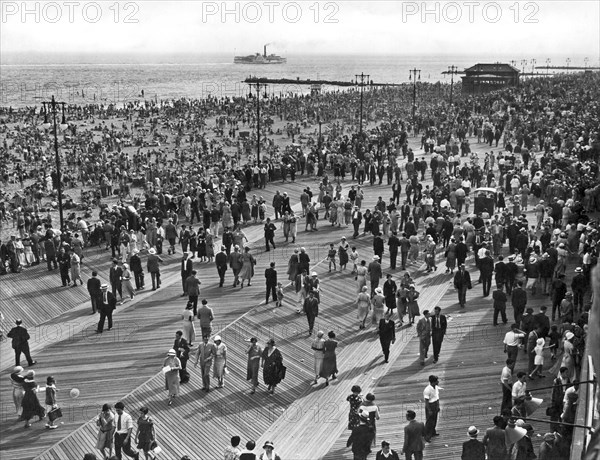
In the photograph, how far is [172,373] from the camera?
14.9m

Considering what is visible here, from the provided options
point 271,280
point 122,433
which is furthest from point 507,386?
point 271,280

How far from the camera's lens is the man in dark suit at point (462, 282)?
19.7 metres

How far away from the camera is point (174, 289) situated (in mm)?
21750

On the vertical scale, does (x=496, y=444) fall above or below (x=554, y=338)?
below

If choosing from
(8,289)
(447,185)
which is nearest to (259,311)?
(8,289)

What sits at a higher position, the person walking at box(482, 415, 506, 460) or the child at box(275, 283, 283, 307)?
the child at box(275, 283, 283, 307)

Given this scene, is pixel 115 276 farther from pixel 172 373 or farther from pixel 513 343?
pixel 513 343

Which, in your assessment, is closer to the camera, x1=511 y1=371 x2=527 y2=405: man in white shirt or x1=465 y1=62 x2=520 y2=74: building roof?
x1=511 y1=371 x2=527 y2=405: man in white shirt

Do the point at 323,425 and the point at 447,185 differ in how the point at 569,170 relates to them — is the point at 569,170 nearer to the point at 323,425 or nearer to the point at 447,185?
the point at 447,185

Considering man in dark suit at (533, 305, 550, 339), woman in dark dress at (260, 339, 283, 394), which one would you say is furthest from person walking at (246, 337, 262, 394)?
man in dark suit at (533, 305, 550, 339)

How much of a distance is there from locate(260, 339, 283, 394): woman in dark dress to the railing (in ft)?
18.4

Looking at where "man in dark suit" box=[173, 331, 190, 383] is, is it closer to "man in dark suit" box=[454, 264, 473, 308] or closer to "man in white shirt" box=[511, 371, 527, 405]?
"man in white shirt" box=[511, 371, 527, 405]

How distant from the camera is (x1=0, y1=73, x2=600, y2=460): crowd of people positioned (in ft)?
47.1

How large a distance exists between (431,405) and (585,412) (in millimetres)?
2481
